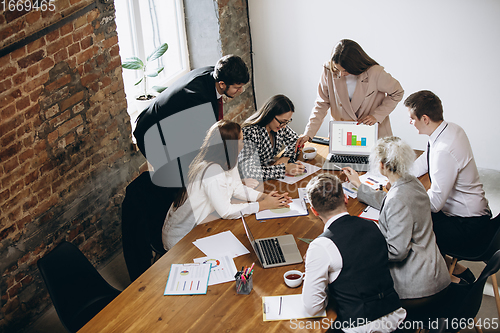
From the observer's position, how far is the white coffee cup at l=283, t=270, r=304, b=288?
2.27m

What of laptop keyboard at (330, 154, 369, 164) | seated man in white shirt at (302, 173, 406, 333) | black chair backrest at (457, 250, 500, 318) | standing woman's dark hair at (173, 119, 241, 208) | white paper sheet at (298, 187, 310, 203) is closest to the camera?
seated man in white shirt at (302, 173, 406, 333)

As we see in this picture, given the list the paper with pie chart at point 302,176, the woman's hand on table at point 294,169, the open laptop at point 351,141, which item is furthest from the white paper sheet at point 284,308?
the open laptop at point 351,141

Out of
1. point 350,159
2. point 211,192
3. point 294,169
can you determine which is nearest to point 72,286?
point 211,192

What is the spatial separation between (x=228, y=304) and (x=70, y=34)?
7.34ft

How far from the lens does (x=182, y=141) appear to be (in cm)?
360

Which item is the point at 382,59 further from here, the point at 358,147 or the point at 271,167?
the point at 271,167

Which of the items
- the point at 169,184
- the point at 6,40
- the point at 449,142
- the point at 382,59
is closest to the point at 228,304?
the point at 169,184

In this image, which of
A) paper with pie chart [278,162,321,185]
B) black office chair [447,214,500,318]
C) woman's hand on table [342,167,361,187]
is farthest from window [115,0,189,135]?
black office chair [447,214,500,318]

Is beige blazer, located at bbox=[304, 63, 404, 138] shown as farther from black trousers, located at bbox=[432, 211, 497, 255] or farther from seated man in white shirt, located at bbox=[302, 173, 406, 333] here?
seated man in white shirt, located at bbox=[302, 173, 406, 333]

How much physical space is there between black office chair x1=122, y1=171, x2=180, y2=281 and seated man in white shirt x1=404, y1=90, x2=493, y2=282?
177 cm

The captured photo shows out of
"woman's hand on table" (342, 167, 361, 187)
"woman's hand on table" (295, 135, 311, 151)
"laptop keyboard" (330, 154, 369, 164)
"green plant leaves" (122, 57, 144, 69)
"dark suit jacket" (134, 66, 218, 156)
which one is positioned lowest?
"laptop keyboard" (330, 154, 369, 164)

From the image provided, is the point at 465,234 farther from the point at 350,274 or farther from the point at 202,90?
the point at 202,90

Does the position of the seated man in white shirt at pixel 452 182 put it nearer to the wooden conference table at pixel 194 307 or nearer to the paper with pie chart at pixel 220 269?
the wooden conference table at pixel 194 307

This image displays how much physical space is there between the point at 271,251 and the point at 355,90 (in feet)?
5.72
